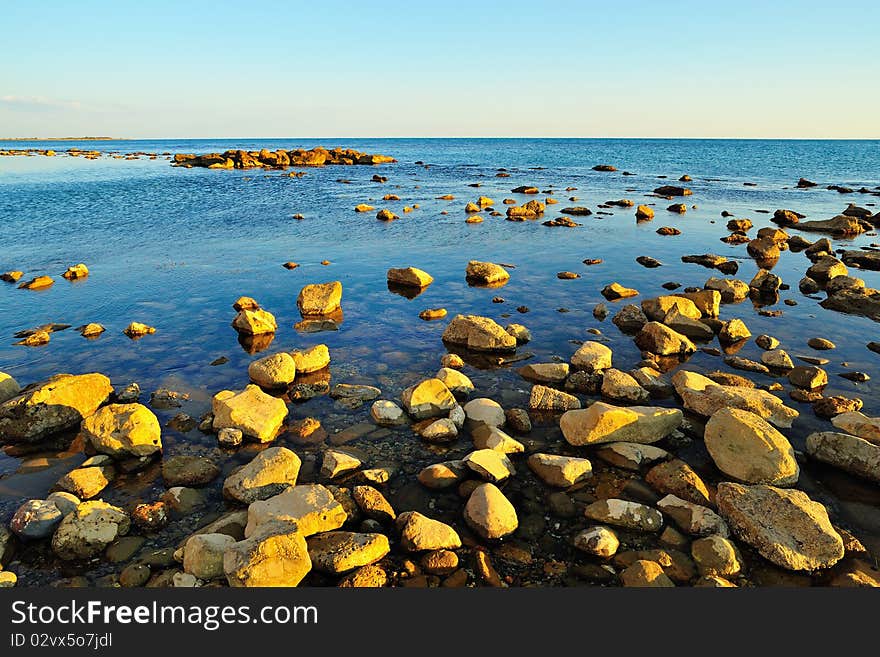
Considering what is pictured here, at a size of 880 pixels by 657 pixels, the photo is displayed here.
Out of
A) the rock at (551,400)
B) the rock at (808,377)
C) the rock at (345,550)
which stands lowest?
the rock at (345,550)

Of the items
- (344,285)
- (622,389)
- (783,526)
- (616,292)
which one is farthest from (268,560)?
(616,292)

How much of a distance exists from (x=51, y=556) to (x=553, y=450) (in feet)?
31.2

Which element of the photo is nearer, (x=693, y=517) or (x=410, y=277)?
(x=693, y=517)

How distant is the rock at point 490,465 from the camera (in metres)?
9.88

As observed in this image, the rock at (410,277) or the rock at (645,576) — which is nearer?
the rock at (645,576)

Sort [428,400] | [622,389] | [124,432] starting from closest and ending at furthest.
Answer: [124,432], [428,400], [622,389]

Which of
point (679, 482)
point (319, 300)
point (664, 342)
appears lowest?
point (679, 482)

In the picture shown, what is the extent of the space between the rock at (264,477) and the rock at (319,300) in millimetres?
10359

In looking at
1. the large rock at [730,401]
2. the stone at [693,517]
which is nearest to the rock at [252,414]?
the stone at [693,517]

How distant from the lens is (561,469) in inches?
393

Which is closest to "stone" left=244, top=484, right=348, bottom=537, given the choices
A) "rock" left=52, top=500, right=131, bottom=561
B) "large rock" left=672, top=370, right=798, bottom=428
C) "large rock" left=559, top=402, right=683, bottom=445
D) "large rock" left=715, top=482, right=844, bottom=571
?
"rock" left=52, top=500, right=131, bottom=561

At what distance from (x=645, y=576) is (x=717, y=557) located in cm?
141

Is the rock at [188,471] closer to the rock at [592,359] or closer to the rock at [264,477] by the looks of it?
the rock at [264,477]

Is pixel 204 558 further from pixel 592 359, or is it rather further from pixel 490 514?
pixel 592 359
